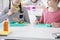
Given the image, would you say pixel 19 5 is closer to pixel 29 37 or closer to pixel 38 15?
pixel 38 15

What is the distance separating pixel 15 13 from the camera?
2402mm

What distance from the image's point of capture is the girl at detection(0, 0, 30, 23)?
2.35 metres

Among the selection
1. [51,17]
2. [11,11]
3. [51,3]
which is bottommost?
[51,17]

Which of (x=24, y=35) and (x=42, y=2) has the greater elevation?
(x=42, y=2)

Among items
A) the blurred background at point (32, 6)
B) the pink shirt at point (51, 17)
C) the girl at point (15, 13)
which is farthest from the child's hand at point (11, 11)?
the pink shirt at point (51, 17)

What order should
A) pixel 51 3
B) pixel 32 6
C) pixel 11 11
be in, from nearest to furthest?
pixel 51 3 < pixel 11 11 < pixel 32 6

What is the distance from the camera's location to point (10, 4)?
Result: 258 cm

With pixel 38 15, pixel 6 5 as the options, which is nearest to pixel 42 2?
pixel 38 15

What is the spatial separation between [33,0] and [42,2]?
6.7 inches

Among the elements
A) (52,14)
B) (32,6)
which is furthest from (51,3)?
(32,6)

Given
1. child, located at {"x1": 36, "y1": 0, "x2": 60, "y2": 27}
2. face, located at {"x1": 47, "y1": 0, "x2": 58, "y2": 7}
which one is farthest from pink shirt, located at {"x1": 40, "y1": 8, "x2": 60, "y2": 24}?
face, located at {"x1": 47, "y1": 0, "x2": 58, "y2": 7}

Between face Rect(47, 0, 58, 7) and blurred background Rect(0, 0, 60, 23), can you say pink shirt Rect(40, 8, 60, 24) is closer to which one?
face Rect(47, 0, 58, 7)

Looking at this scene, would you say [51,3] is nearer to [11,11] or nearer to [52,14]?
[52,14]

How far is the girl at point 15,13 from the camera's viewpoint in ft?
7.70
